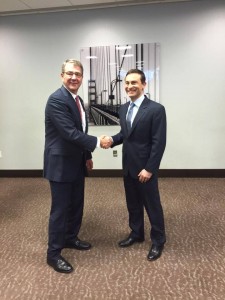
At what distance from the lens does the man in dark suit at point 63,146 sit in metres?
1.95

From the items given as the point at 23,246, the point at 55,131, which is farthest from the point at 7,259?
the point at 55,131

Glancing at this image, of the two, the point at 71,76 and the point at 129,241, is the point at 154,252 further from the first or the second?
the point at 71,76

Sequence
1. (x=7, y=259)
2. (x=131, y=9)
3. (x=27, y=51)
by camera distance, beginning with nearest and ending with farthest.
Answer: (x=7, y=259)
(x=131, y=9)
(x=27, y=51)

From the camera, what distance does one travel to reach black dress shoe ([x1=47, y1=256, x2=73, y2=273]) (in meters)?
2.02

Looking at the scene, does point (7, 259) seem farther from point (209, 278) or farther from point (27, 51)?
point (27, 51)

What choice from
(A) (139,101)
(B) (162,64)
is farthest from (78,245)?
(B) (162,64)

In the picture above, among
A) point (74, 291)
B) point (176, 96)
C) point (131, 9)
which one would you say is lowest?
point (74, 291)

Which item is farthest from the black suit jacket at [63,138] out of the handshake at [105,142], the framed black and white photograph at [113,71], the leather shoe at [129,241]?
the framed black and white photograph at [113,71]

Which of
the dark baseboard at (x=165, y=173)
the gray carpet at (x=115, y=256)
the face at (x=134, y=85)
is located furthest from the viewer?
the dark baseboard at (x=165, y=173)

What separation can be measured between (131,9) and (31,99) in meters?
2.05

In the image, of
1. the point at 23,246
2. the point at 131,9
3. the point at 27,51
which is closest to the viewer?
the point at 23,246

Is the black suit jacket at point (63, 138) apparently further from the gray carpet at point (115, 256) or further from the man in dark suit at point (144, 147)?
the gray carpet at point (115, 256)

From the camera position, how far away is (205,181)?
162 inches

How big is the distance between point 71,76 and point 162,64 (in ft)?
8.21
